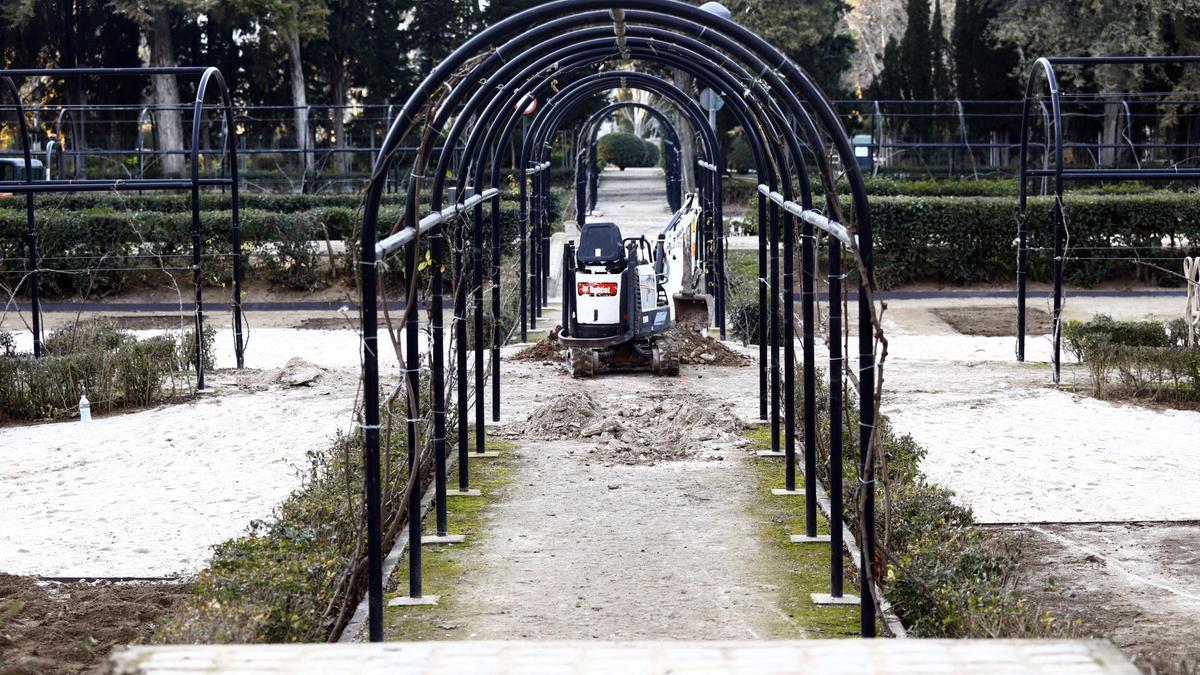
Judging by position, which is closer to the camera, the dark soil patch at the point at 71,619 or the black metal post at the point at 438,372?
the dark soil patch at the point at 71,619

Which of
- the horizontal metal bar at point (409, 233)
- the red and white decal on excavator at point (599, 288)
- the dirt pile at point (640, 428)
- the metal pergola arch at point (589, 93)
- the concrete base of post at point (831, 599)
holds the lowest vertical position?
the concrete base of post at point (831, 599)

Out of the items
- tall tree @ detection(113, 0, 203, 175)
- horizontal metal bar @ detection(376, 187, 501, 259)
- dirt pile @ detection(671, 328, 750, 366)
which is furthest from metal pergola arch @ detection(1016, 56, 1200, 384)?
tall tree @ detection(113, 0, 203, 175)

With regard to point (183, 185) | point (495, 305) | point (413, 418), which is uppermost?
point (183, 185)

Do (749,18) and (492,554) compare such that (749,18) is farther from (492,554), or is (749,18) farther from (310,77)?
(492,554)

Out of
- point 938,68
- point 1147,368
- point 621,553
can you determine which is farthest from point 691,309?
point 938,68

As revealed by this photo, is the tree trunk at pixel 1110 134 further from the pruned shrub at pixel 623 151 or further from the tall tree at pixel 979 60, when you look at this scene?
the pruned shrub at pixel 623 151

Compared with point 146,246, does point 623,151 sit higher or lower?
higher

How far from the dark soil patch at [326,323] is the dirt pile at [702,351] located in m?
4.65

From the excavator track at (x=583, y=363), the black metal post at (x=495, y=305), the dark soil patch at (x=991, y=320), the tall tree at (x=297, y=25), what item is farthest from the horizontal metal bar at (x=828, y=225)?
the tall tree at (x=297, y=25)

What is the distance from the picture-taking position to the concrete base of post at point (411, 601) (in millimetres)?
5973

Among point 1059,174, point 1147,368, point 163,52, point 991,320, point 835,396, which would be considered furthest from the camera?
point 163,52

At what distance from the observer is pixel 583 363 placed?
12.6 metres

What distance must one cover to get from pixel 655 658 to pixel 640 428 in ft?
22.2

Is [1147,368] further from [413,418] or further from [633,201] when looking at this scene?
[633,201]
